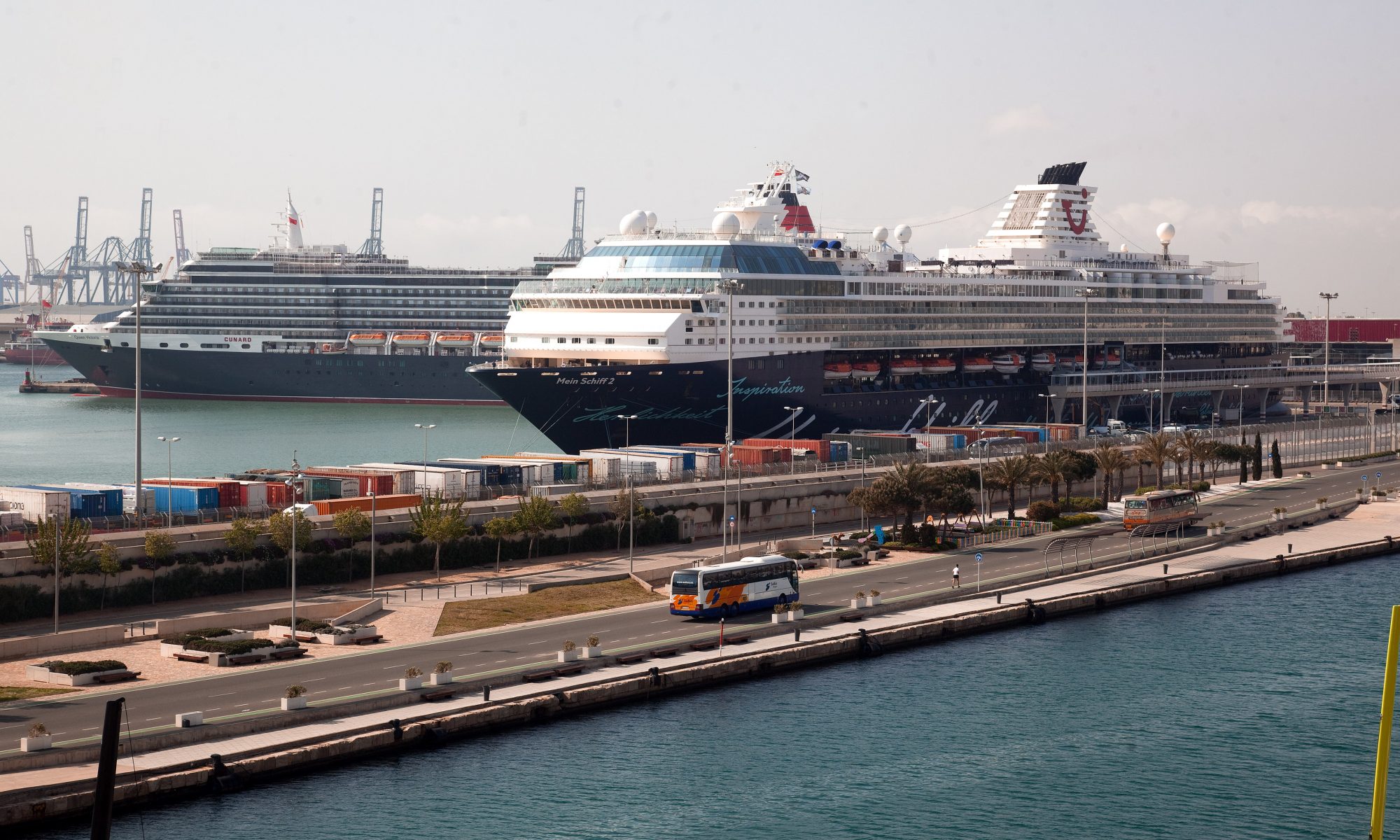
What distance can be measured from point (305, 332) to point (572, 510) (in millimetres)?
101321

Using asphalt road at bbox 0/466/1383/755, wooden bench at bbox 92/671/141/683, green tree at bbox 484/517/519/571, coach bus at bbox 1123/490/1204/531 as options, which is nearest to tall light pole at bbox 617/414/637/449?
green tree at bbox 484/517/519/571

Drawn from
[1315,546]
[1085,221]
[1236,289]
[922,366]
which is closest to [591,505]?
[1315,546]

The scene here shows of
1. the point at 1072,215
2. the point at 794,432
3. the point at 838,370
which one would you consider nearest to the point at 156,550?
the point at 794,432

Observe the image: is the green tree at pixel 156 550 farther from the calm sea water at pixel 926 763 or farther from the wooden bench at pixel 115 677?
the calm sea water at pixel 926 763

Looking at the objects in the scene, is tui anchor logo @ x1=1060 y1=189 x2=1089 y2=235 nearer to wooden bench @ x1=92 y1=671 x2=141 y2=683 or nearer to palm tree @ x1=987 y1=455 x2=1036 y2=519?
palm tree @ x1=987 y1=455 x2=1036 y2=519

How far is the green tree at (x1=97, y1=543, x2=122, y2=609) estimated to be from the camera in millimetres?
46000

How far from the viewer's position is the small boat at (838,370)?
91750mm

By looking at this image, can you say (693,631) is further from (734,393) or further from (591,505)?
(734,393)

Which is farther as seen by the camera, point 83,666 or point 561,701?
point 561,701

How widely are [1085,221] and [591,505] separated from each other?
73581 mm

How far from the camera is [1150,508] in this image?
67.5m

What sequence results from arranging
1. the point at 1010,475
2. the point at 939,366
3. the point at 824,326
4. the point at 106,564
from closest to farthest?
the point at 106,564 < the point at 1010,475 < the point at 824,326 < the point at 939,366

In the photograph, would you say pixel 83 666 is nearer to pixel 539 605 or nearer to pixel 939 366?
pixel 539 605

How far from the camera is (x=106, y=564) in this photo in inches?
1812
